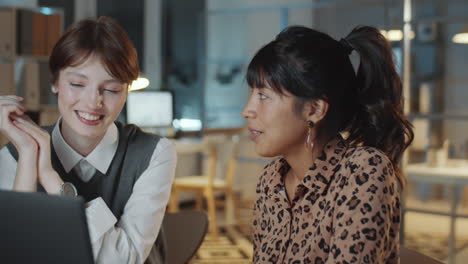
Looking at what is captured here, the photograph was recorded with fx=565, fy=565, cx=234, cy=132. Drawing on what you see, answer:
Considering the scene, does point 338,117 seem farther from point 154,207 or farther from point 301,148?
point 154,207

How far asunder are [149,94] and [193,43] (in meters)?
1.84

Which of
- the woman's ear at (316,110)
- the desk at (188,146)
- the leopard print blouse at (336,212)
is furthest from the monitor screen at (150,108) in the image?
the woman's ear at (316,110)

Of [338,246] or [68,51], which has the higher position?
[68,51]

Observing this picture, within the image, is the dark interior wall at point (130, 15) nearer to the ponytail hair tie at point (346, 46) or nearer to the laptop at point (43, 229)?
the ponytail hair tie at point (346, 46)

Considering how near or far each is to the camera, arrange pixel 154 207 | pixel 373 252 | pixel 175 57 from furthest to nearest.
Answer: pixel 175 57
pixel 154 207
pixel 373 252

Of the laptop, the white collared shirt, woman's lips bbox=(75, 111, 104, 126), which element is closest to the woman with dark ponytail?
the white collared shirt

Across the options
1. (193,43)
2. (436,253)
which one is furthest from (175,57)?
(436,253)

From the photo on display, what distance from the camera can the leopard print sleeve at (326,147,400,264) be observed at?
1.06 meters

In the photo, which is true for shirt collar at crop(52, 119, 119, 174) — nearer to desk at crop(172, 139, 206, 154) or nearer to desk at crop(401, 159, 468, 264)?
desk at crop(401, 159, 468, 264)

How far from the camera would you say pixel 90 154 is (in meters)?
1.44

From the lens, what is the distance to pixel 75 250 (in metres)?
0.72

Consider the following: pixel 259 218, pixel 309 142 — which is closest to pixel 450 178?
pixel 259 218

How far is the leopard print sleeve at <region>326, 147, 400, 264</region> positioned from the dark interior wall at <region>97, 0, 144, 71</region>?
5.26 metres

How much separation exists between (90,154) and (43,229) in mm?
752
